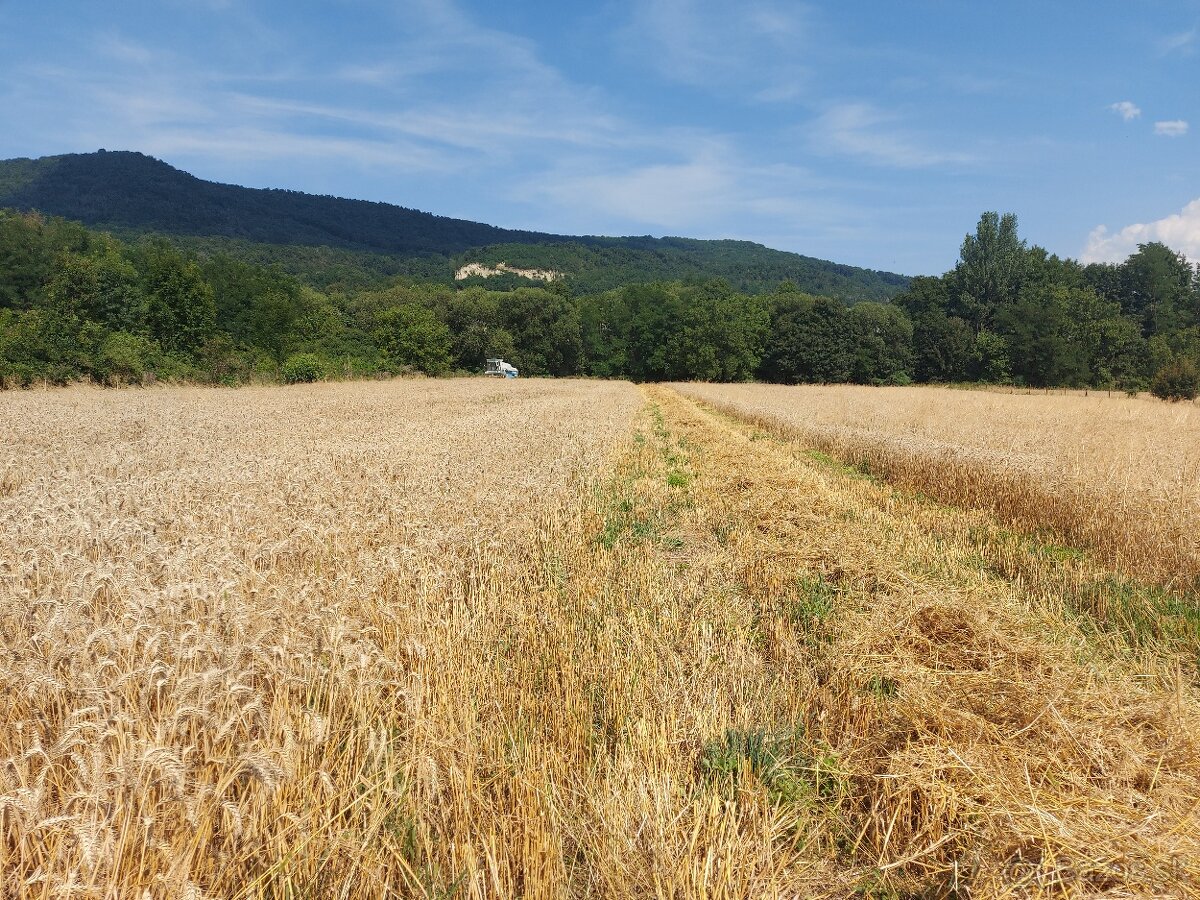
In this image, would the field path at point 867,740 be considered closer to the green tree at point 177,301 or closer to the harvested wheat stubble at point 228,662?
the harvested wheat stubble at point 228,662

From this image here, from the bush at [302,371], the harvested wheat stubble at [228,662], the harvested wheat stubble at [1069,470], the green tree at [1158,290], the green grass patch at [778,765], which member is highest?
the green tree at [1158,290]

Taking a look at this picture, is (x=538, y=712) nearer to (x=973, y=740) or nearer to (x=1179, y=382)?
(x=973, y=740)

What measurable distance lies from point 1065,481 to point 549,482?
750 centimetres

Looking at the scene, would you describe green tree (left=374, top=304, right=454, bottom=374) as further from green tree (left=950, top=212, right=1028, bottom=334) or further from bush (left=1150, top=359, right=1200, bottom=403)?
green tree (left=950, top=212, right=1028, bottom=334)

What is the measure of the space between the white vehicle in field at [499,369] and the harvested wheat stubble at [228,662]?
7378 cm

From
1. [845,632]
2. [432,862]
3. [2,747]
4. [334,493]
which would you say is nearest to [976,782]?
[845,632]

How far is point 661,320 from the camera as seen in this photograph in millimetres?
94438

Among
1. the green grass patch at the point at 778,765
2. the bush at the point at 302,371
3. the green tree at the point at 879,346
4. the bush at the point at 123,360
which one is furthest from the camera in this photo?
the green tree at the point at 879,346

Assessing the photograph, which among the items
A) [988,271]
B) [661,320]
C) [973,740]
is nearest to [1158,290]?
[988,271]

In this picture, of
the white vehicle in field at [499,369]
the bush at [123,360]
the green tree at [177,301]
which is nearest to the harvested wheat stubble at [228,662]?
the bush at [123,360]

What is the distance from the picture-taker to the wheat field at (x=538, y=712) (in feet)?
8.02

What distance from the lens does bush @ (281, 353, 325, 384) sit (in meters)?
45.9

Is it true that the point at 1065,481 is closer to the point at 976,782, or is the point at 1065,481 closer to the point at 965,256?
the point at 976,782

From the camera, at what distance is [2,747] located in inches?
109
